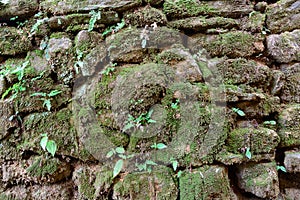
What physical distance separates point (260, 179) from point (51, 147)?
145cm

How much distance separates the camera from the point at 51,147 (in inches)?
62.1

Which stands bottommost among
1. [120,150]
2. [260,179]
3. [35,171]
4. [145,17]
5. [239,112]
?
[260,179]

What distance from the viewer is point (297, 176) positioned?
167cm

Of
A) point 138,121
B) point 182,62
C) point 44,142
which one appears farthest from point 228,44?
point 44,142

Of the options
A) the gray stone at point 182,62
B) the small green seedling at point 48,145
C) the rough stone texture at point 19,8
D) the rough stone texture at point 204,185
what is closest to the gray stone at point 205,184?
the rough stone texture at point 204,185

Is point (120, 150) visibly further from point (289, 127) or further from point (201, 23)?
point (289, 127)

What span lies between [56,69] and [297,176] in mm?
1955

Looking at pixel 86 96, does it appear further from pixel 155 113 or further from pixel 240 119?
pixel 240 119

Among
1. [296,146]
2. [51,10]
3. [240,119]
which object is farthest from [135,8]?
[296,146]

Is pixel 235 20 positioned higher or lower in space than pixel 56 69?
higher

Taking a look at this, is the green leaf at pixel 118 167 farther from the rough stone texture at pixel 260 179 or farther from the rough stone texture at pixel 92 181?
the rough stone texture at pixel 260 179

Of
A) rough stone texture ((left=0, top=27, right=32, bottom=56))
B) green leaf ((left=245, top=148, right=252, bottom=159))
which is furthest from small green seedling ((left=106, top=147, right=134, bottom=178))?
rough stone texture ((left=0, top=27, right=32, bottom=56))

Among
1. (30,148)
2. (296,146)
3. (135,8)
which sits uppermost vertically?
(135,8)

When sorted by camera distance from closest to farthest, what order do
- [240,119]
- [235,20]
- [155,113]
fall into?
[155,113] < [240,119] < [235,20]
